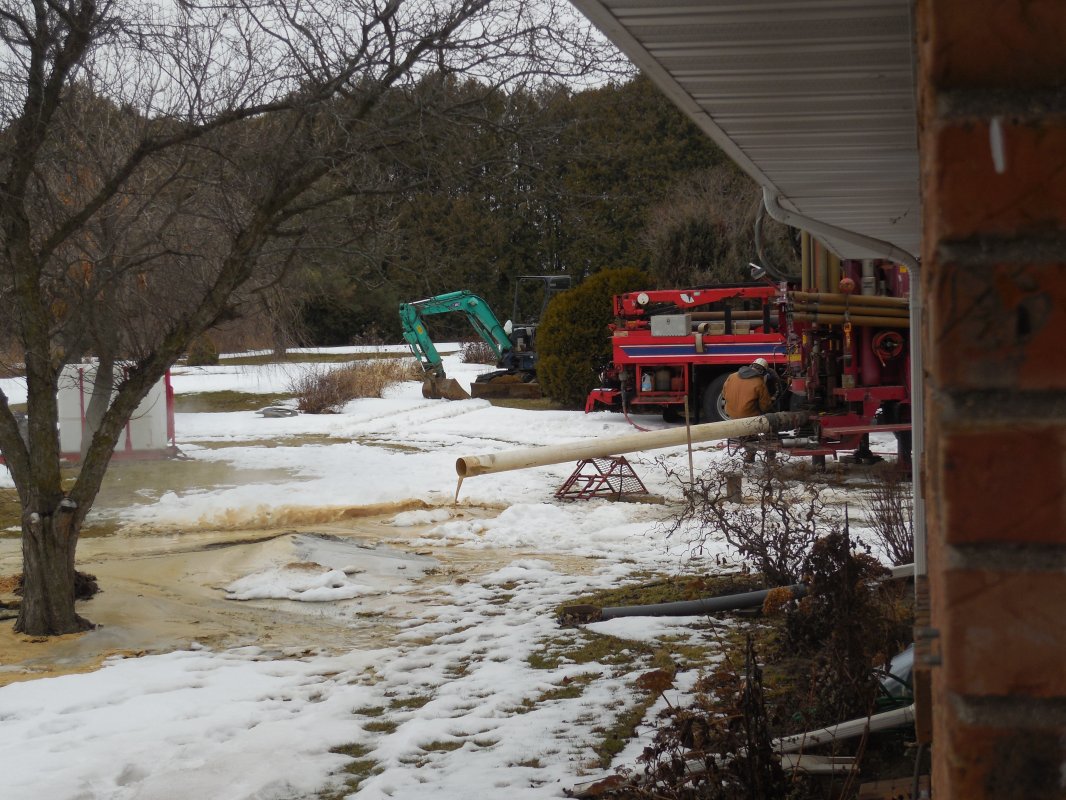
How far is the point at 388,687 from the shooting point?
5.97 meters

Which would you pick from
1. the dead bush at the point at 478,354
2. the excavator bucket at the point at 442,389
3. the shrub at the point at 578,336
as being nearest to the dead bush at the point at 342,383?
the excavator bucket at the point at 442,389

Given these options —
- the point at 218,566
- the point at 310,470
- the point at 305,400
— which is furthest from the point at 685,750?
the point at 305,400

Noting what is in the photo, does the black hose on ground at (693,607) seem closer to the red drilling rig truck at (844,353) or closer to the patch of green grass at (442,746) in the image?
the patch of green grass at (442,746)

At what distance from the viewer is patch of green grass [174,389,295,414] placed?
81.3 ft

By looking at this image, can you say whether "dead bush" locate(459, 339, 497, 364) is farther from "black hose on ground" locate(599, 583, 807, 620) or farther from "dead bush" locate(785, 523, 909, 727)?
"dead bush" locate(785, 523, 909, 727)

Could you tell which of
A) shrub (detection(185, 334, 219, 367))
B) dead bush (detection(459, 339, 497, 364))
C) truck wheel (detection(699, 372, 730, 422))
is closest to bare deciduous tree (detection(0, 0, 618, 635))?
truck wheel (detection(699, 372, 730, 422))

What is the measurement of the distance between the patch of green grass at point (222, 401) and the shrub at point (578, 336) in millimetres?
6320

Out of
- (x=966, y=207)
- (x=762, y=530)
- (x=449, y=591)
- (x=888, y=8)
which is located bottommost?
(x=449, y=591)

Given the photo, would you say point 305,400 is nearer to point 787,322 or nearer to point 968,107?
point 787,322

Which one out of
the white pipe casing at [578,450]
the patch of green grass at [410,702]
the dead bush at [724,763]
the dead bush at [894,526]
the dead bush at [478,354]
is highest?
the dead bush at [478,354]

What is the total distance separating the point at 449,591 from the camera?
8352 mm

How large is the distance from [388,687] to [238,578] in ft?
10.7

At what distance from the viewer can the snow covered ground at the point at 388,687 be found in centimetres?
466

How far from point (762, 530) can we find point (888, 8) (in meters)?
5.40
